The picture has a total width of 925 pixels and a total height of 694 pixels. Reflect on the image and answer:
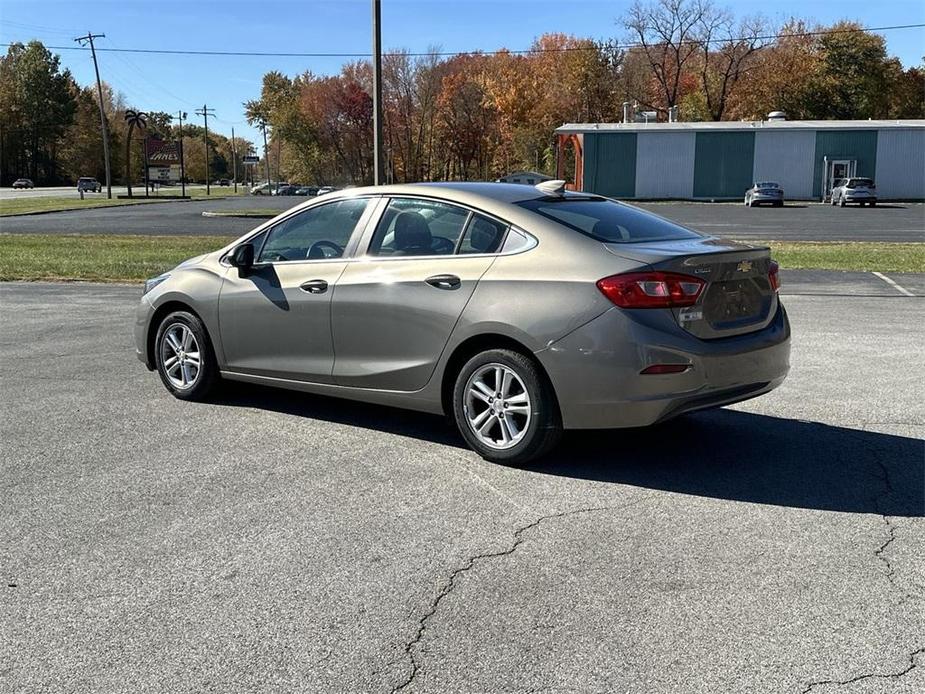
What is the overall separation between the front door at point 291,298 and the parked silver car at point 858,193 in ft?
156

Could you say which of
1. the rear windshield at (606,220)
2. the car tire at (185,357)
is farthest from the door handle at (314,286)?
the rear windshield at (606,220)

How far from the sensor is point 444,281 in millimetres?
5492

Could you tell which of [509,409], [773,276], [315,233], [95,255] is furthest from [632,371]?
[95,255]

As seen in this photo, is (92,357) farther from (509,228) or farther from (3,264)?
(3,264)

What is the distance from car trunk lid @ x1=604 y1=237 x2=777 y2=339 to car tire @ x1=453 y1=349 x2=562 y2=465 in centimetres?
83

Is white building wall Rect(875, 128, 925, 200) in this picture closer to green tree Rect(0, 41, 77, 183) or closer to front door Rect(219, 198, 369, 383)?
front door Rect(219, 198, 369, 383)

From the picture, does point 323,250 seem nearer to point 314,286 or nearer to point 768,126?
point 314,286

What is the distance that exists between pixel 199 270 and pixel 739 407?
4.07m

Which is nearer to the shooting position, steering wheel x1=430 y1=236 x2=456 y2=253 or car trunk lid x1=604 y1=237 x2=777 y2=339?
car trunk lid x1=604 y1=237 x2=777 y2=339

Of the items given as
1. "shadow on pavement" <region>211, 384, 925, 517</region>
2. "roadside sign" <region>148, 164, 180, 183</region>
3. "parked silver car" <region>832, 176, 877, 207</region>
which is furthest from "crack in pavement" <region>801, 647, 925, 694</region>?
"roadside sign" <region>148, 164, 180, 183</region>

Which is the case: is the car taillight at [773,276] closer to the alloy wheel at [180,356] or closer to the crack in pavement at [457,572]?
the crack in pavement at [457,572]

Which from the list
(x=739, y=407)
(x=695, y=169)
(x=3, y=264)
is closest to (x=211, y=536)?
(x=739, y=407)

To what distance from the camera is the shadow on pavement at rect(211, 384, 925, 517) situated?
4.86 metres

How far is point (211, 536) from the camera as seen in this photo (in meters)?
4.24
